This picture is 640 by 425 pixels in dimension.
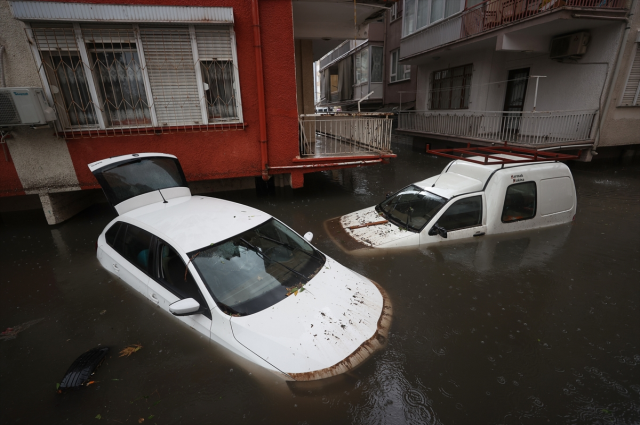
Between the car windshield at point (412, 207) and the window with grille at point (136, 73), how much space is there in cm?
421

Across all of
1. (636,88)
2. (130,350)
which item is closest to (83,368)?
(130,350)

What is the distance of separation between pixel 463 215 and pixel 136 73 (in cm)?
729

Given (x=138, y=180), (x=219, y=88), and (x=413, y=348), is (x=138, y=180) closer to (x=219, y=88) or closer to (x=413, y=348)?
(x=219, y=88)

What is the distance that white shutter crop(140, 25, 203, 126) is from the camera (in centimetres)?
650

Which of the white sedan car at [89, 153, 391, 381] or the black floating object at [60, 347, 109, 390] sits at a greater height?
the white sedan car at [89, 153, 391, 381]

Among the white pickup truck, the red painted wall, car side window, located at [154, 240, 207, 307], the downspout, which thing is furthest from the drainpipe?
the downspout

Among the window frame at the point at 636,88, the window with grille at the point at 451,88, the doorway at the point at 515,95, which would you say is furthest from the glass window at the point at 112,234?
the window with grille at the point at 451,88

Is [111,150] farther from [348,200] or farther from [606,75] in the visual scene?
[606,75]

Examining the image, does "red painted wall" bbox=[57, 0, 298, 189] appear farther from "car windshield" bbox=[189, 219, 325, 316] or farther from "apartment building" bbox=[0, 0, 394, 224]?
"car windshield" bbox=[189, 219, 325, 316]

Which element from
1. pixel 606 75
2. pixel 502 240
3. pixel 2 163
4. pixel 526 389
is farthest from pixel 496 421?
pixel 606 75

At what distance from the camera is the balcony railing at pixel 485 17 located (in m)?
9.29

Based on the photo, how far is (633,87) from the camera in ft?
33.1

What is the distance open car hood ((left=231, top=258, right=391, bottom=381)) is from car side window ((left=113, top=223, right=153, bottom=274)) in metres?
1.55

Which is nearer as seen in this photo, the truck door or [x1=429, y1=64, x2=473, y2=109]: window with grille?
the truck door
